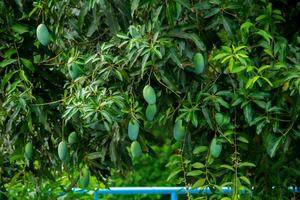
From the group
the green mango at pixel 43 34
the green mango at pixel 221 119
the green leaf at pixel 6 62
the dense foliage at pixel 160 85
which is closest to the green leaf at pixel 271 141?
the dense foliage at pixel 160 85

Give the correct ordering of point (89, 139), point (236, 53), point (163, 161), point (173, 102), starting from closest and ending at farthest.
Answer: point (236, 53)
point (173, 102)
point (89, 139)
point (163, 161)

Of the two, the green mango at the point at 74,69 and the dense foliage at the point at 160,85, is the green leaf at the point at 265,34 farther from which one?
the green mango at the point at 74,69

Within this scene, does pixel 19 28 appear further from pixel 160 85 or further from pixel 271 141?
pixel 271 141

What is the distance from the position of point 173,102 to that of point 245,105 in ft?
0.85

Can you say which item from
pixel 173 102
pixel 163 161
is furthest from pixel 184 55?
pixel 163 161

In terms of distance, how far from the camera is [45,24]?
2.63 metres

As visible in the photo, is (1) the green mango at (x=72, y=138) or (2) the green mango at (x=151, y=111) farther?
(1) the green mango at (x=72, y=138)

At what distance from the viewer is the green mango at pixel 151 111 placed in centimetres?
235

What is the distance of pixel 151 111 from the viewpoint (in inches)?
92.7

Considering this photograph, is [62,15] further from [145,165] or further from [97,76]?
[145,165]

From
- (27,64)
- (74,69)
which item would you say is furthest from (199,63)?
(27,64)

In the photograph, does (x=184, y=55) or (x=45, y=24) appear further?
(x=45, y=24)

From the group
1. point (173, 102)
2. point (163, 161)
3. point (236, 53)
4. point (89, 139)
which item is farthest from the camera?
point (163, 161)

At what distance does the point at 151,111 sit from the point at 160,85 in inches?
5.2
